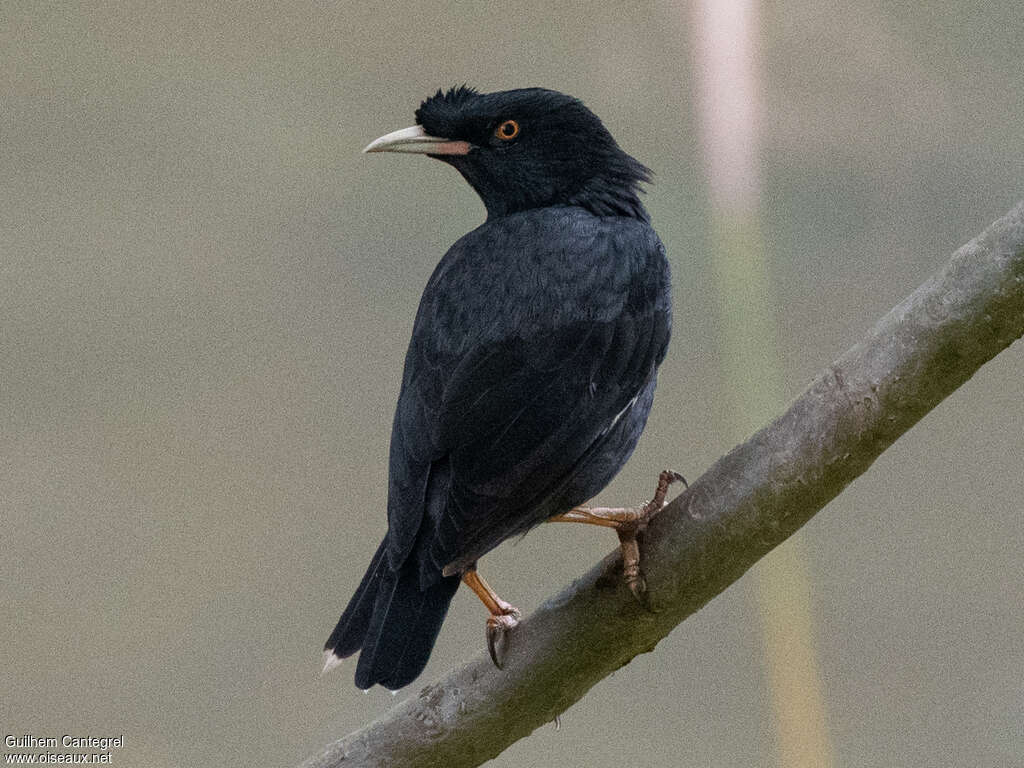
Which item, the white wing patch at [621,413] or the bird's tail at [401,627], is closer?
the bird's tail at [401,627]

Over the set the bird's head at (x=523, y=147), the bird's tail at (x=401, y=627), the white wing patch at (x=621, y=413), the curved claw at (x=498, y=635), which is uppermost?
the bird's head at (x=523, y=147)

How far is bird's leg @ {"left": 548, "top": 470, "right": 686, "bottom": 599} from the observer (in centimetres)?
270

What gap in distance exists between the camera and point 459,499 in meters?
2.72

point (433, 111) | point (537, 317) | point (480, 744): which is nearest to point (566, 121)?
point (433, 111)

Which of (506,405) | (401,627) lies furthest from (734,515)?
(401,627)

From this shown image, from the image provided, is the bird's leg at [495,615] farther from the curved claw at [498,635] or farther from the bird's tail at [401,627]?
the bird's tail at [401,627]

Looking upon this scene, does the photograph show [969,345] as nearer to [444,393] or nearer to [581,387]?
[581,387]

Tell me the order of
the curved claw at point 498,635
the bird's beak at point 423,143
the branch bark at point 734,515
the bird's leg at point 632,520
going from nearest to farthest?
the branch bark at point 734,515
the bird's leg at point 632,520
the curved claw at point 498,635
the bird's beak at point 423,143

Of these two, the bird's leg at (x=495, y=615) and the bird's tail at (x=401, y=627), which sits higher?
the bird's tail at (x=401, y=627)

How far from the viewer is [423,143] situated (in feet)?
11.8

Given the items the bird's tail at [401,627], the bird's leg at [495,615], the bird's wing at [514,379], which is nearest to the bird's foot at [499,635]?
the bird's leg at [495,615]

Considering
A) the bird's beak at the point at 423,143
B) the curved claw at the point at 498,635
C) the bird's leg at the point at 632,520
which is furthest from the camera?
the bird's beak at the point at 423,143

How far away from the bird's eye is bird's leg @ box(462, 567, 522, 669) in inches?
54.5

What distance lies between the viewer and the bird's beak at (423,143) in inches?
138
